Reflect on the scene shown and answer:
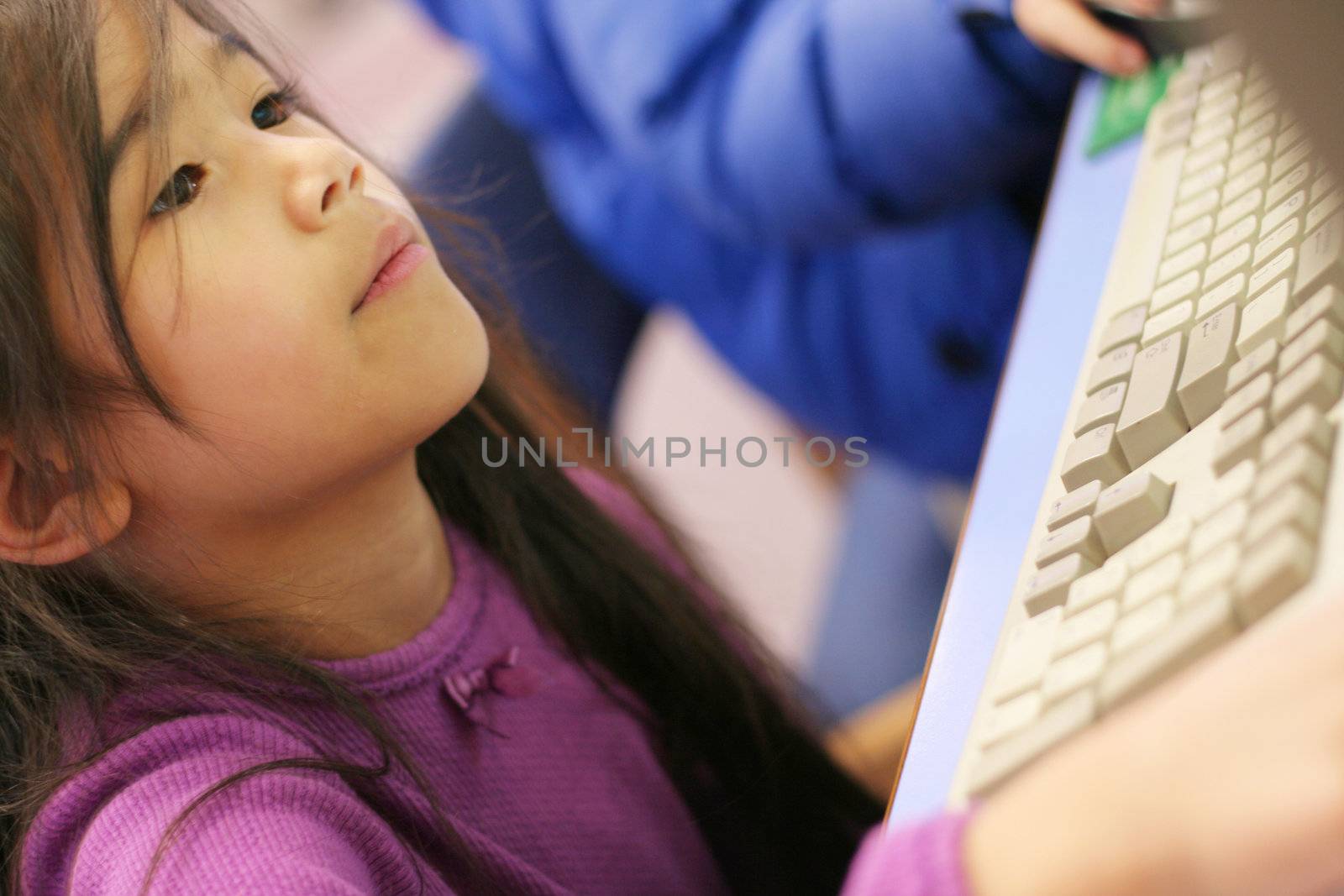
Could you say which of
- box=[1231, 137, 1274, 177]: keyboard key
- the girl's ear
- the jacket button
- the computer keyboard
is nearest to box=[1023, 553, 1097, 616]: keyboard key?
the computer keyboard

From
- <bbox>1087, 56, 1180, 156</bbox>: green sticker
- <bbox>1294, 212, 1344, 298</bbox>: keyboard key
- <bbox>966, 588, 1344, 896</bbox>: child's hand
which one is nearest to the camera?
<bbox>966, 588, 1344, 896</bbox>: child's hand

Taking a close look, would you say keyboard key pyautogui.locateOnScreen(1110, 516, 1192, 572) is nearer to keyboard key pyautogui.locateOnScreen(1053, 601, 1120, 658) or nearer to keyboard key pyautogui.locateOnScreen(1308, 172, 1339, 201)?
keyboard key pyautogui.locateOnScreen(1053, 601, 1120, 658)

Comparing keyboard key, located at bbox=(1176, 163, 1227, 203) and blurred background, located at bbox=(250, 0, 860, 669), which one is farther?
blurred background, located at bbox=(250, 0, 860, 669)

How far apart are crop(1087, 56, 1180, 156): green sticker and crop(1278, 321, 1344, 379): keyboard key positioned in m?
0.26

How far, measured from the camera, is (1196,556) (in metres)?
0.30

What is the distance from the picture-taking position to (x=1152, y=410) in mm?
374

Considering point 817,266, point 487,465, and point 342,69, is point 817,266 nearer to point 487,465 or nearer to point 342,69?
point 487,465

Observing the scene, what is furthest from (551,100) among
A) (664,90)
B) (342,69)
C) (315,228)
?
(342,69)

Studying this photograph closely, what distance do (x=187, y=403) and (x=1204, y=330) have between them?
1.18 feet

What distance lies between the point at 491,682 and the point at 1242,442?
35 cm

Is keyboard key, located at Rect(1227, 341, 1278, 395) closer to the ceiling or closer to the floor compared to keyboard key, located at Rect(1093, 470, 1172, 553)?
closer to the ceiling

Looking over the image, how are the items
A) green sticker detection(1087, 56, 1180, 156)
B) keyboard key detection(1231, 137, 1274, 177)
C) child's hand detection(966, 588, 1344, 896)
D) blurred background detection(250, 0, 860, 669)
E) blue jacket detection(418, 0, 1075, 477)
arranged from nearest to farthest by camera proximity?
1. child's hand detection(966, 588, 1344, 896)
2. keyboard key detection(1231, 137, 1274, 177)
3. green sticker detection(1087, 56, 1180, 156)
4. blue jacket detection(418, 0, 1075, 477)
5. blurred background detection(250, 0, 860, 669)

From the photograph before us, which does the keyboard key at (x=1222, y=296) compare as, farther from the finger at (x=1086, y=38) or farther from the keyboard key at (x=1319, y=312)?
the finger at (x=1086, y=38)

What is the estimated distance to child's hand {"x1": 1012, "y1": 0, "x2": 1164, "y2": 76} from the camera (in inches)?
23.0
